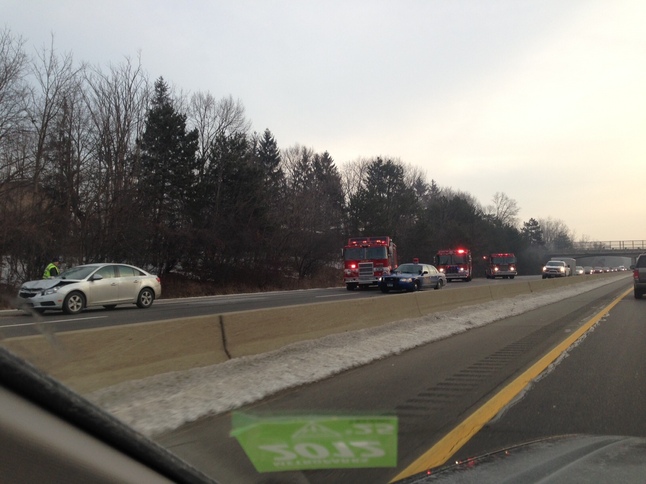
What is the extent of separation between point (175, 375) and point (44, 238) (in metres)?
21.0

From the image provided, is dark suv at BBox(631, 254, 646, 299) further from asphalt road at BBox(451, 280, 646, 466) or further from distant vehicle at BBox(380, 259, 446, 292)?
asphalt road at BBox(451, 280, 646, 466)

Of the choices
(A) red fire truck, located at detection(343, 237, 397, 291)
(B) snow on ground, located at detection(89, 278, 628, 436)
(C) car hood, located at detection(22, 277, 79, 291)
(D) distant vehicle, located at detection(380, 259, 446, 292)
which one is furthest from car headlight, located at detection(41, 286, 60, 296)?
(A) red fire truck, located at detection(343, 237, 397, 291)

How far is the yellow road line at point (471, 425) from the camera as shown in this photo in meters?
4.38

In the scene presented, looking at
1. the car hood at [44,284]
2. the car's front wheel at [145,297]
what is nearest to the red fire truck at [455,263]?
the car's front wheel at [145,297]

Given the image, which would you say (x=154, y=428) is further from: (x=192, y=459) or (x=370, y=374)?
(x=370, y=374)

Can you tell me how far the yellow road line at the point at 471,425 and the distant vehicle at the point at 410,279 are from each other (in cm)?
1939

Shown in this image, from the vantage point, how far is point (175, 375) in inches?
260

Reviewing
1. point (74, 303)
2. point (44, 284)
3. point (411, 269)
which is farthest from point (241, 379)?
point (411, 269)

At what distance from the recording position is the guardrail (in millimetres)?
5449

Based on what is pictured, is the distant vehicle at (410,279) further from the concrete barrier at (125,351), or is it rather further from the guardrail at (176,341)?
the concrete barrier at (125,351)

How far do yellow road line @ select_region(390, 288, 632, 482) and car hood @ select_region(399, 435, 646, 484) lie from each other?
685mm

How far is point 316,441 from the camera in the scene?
478 cm

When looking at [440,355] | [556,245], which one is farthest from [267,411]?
[556,245]

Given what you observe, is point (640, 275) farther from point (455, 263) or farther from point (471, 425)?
point (455, 263)
